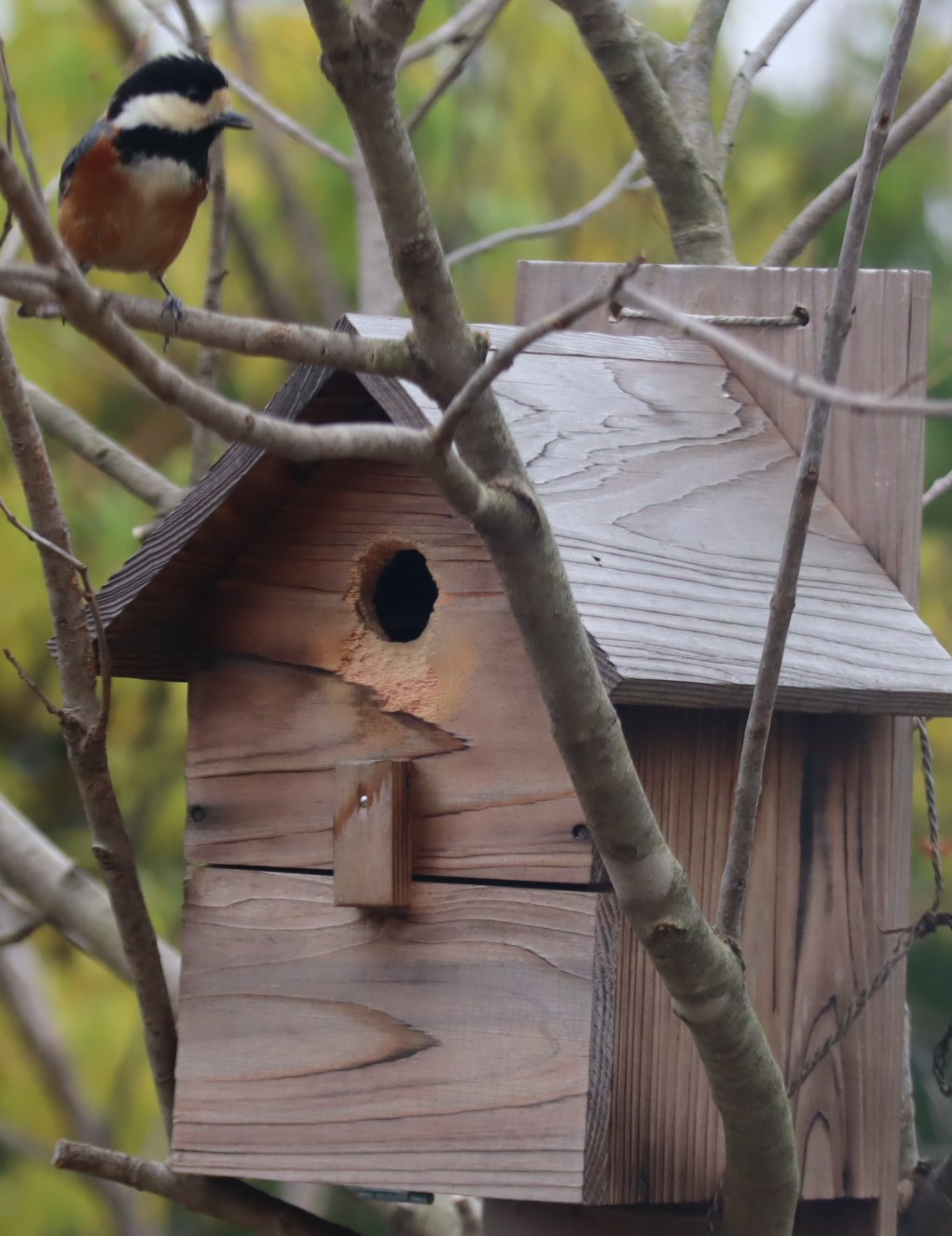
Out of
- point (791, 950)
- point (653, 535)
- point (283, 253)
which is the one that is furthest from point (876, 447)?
point (283, 253)

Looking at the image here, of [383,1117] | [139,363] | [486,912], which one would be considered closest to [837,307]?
[139,363]

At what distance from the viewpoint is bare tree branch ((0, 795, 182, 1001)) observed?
257cm

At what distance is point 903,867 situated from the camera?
199cm

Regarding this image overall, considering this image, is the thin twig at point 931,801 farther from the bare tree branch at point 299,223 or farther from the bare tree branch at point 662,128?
the bare tree branch at point 299,223

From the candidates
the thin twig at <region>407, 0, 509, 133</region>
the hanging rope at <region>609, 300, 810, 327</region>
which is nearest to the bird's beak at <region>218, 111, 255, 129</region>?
the thin twig at <region>407, 0, 509, 133</region>

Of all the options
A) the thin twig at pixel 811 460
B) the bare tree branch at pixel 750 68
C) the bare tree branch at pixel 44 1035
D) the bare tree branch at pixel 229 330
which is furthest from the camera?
the bare tree branch at pixel 44 1035

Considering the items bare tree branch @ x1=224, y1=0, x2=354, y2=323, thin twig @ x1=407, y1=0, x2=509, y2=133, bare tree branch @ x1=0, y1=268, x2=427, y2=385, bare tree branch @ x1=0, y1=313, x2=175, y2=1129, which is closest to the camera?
bare tree branch @ x1=0, y1=268, x2=427, y2=385

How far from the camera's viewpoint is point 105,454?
2.76 meters

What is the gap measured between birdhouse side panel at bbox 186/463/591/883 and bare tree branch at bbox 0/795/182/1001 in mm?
568

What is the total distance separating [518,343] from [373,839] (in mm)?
979

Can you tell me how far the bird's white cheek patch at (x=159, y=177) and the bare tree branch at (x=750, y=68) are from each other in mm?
865

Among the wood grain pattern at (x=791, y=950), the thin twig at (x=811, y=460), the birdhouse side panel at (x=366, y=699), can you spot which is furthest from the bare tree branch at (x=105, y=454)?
the thin twig at (x=811, y=460)

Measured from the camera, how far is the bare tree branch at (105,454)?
8.93 ft

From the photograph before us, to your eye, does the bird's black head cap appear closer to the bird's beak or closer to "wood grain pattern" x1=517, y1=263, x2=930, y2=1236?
the bird's beak
